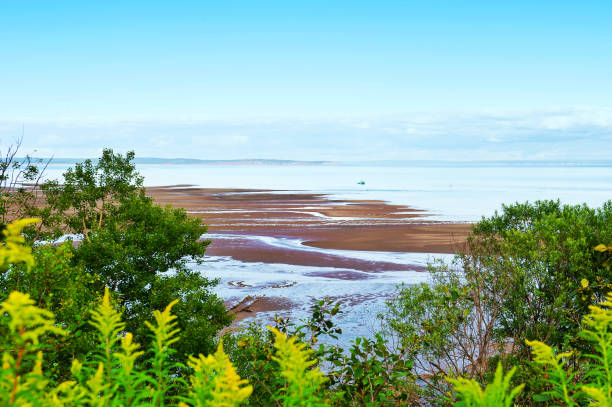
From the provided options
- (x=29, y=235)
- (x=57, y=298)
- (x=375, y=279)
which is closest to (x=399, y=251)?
(x=375, y=279)

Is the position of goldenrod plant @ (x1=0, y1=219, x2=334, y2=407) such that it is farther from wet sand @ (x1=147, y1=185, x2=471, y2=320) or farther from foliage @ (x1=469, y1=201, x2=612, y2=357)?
wet sand @ (x1=147, y1=185, x2=471, y2=320)

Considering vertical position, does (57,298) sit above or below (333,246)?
above

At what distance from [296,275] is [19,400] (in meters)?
42.1

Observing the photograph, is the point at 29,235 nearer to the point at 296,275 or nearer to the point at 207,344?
the point at 207,344

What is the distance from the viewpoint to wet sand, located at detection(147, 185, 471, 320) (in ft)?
158

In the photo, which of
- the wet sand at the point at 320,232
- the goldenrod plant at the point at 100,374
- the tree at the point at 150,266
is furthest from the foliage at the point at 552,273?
the goldenrod plant at the point at 100,374

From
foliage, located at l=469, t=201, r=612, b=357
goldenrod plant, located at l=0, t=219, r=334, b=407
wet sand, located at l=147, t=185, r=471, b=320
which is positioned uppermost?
goldenrod plant, located at l=0, t=219, r=334, b=407

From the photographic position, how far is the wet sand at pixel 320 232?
48.2 meters

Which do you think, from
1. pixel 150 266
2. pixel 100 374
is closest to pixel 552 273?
pixel 150 266

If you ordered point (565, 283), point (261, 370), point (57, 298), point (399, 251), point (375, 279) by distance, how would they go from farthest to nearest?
point (399, 251), point (375, 279), point (565, 283), point (57, 298), point (261, 370)

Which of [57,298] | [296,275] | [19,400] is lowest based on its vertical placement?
[296,275]

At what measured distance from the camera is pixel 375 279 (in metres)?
42.8

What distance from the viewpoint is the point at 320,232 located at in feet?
220

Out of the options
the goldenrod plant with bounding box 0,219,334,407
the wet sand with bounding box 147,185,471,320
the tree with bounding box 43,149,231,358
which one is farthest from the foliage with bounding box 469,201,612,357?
the goldenrod plant with bounding box 0,219,334,407
